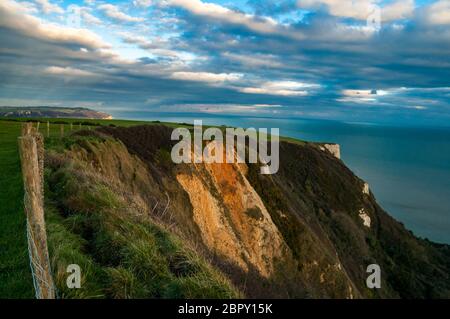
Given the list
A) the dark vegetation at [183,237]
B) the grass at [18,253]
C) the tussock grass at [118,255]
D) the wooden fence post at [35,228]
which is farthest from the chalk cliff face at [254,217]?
the wooden fence post at [35,228]

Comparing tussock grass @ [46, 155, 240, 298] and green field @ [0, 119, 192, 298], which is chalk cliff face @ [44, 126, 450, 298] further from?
green field @ [0, 119, 192, 298]

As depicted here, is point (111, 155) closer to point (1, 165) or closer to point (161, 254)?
point (1, 165)

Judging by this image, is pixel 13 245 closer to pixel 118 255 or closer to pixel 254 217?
pixel 118 255

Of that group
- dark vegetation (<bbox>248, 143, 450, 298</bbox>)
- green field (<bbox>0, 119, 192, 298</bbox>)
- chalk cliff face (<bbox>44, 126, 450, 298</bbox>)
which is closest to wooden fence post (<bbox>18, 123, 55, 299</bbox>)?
green field (<bbox>0, 119, 192, 298</bbox>)

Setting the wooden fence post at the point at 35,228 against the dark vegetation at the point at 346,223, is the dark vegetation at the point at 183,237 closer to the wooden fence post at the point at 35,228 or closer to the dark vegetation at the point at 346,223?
the dark vegetation at the point at 346,223

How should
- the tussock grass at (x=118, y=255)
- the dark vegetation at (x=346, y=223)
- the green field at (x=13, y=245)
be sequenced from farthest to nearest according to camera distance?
the dark vegetation at (x=346, y=223) → the tussock grass at (x=118, y=255) → the green field at (x=13, y=245)

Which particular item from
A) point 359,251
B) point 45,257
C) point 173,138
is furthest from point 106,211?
point 359,251

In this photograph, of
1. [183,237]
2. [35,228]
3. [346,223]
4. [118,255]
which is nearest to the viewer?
[35,228]

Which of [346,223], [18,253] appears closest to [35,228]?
[18,253]
